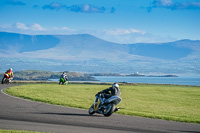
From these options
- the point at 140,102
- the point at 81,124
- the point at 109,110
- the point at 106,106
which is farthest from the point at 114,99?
the point at 140,102

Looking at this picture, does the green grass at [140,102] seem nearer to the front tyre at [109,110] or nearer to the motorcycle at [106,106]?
the motorcycle at [106,106]

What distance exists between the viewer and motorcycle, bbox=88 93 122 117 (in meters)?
19.7

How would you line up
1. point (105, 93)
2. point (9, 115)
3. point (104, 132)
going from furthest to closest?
point (105, 93)
point (9, 115)
point (104, 132)

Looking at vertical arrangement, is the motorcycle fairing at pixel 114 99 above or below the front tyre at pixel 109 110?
above

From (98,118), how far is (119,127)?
3.16 meters

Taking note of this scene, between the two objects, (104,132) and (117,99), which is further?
(117,99)

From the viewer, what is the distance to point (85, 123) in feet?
56.9

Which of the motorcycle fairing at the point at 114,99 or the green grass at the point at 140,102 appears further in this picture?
the green grass at the point at 140,102

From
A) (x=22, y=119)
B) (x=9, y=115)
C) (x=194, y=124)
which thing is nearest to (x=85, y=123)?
(x=22, y=119)

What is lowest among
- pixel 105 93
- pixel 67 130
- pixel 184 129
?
pixel 67 130

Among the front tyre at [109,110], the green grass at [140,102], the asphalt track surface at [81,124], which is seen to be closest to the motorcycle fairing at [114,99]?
the front tyre at [109,110]

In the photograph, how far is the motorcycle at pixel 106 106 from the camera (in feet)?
64.6

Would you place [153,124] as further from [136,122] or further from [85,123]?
[85,123]

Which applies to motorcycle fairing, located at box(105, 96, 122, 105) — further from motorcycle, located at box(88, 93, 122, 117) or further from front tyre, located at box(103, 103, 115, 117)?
front tyre, located at box(103, 103, 115, 117)
